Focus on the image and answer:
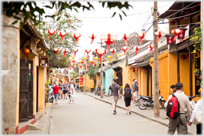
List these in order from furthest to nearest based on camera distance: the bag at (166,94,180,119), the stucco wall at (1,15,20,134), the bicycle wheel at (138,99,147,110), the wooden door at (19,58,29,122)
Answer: the bicycle wheel at (138,99,147,110) → the wooden door at (19,58,29,122) → the stucco wall at (1,15,20,134) → the bag at (166,94,180,119)

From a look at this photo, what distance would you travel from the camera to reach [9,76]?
332 inches

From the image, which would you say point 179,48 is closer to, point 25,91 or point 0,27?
point 25,91

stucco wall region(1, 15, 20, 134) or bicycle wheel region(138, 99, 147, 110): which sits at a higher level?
stucco wall region(1, 15, 20, 134)

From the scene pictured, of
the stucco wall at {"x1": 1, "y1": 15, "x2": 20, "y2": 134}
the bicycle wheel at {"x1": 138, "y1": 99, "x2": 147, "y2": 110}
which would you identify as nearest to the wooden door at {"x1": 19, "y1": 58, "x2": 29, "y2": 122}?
the stucco wall at {"x1": 1, "y1": 15, "x2": 20, "y2": 134}

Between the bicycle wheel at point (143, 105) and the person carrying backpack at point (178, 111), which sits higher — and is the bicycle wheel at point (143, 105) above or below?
below

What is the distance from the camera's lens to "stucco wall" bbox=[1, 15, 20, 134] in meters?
8.38

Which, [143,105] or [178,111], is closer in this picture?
[178,111]

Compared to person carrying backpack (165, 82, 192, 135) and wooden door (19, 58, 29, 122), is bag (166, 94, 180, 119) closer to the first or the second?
person carrying backpack (165, 82, 192, 135)

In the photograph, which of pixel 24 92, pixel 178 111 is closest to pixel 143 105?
pixel 24 92

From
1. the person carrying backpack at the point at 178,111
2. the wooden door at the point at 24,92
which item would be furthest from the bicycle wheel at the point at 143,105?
the person carrying backpack at the point at 178,111

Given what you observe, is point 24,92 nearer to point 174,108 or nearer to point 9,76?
point 9,76

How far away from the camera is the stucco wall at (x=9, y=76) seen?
838 centimetres

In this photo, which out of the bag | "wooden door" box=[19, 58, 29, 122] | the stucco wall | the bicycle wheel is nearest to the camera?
the bag

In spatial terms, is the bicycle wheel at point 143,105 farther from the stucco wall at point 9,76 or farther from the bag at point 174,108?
the bag at point 174,108
